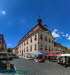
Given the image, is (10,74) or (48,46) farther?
(48,46)

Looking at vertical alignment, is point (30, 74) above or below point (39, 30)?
below

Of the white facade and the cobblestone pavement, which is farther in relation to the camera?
the white facade

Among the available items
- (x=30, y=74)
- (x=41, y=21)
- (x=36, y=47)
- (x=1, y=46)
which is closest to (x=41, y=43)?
(x=36, y=47)

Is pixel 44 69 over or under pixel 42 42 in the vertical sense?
under

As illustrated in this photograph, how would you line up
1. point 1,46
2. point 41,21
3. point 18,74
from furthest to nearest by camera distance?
point 41,21 → point 1,46 → point 18,74

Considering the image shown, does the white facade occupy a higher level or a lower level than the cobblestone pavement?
higher

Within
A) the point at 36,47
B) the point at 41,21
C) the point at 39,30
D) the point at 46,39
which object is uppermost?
the point at 41,21

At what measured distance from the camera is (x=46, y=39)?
3850cm

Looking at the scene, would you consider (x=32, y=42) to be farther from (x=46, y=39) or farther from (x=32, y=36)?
(x=46, y=39)

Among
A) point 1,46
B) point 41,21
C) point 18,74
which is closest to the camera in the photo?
point 18,74

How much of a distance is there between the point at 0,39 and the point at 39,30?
16402 millimetres

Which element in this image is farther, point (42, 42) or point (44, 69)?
point (42, 42)

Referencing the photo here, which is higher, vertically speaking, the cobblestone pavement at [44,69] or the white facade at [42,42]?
the white facade at [42,42]

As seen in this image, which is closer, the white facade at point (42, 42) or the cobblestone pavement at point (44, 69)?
the cobblestone pavement at point (44, 69)
